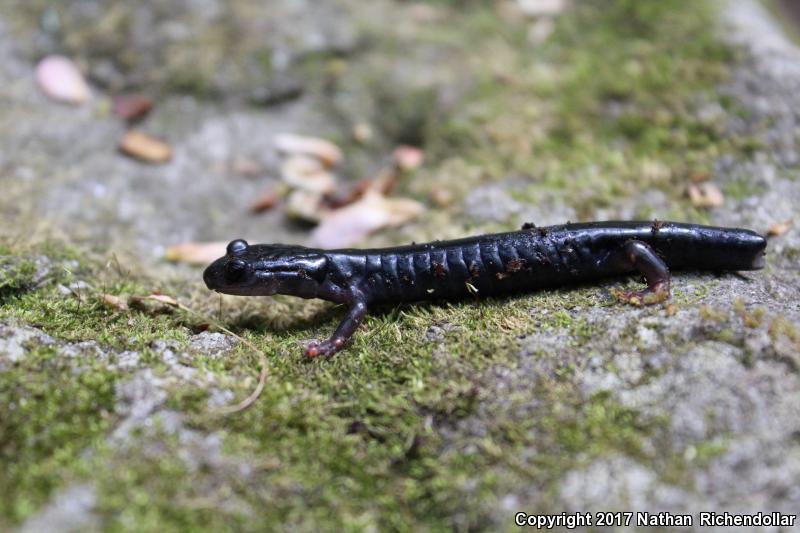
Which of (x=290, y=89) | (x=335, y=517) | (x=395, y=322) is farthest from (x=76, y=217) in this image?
(x=335, y=517)

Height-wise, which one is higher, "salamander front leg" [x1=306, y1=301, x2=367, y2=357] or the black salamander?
the black salamander

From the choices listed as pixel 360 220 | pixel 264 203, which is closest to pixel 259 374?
pixel 360 220

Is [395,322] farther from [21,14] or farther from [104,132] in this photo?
[21,14]

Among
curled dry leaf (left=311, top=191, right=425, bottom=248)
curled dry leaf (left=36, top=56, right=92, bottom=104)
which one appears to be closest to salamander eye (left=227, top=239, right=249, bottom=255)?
curled dry leaf (left=311, top=191, right=425, bottom=248)

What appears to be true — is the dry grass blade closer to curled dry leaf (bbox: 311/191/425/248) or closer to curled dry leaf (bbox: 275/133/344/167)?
curled dry leaf (bbox: 311/191/425/248)

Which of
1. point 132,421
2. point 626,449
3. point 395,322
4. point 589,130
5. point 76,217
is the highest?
point 589,130

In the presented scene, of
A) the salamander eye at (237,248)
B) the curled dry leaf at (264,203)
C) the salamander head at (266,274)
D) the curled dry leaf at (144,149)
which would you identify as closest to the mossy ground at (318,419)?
the salamander head at (266,274)
